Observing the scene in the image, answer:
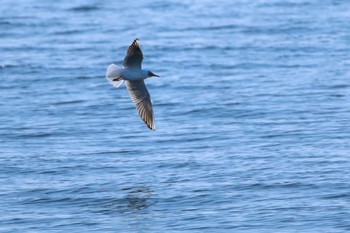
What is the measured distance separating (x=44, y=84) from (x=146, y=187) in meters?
7.39

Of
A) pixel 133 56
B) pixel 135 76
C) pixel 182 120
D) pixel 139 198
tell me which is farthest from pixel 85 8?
pixel 139 198

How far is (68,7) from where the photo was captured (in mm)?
30547

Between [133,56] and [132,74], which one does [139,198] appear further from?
[133,56]

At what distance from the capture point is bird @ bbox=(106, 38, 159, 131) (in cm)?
1428

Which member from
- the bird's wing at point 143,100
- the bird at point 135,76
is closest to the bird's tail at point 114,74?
the bird at point 135,76

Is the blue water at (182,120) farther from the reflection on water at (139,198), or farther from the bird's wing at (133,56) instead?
the bird's wing at (133,56)

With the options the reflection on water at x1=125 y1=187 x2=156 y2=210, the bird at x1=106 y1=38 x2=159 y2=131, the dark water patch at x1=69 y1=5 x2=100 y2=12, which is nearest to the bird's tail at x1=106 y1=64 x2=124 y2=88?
the bird at x1=106 y1=38 x2=159 y2=131

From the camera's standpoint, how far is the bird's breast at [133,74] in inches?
567

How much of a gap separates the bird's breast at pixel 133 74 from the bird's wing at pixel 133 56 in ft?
0.21

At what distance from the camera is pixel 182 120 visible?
18641mm

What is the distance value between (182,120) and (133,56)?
4.43 metres

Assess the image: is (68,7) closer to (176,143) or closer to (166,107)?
(166,107)

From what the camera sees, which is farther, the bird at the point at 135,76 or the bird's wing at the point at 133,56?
the bird at the point at 135,76

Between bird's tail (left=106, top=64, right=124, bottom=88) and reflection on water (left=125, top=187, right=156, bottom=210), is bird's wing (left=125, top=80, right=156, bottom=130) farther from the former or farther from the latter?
reflection on water (left=125, top=187, right=156, bottom=210)
